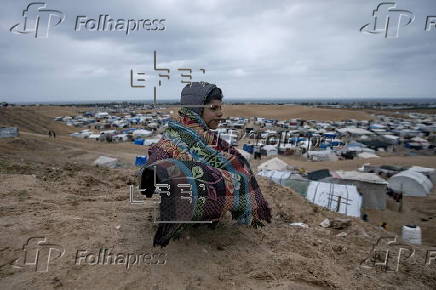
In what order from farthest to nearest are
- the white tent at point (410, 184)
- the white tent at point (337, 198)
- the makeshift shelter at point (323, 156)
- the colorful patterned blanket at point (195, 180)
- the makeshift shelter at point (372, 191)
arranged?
the makeshift shelter at point (323, 156) → the white tent at point (410, 184) → the makeshift shelter at point (372, 191) → the white tent at point (337, 198) → the colorful patterned blanket at point (195, 180)

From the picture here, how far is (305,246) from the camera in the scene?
157 inches

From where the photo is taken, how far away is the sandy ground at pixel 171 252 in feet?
8.80

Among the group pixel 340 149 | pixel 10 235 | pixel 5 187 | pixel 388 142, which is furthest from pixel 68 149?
pixel 388 142

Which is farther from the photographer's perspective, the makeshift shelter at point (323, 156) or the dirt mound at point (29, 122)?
the dirt mound at point (29, 122)

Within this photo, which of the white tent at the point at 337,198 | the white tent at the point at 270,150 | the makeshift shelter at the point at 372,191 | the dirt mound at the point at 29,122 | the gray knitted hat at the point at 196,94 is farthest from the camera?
the dirt mound at the point at 29,122

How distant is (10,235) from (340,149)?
34696 millimetres

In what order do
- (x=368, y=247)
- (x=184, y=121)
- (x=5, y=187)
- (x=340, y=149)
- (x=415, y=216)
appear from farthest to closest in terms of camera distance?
(x=340, y=149) → (x=415, y=216) → (x=5, y=187) → (x=368, y=247) → (x=184, y=121)

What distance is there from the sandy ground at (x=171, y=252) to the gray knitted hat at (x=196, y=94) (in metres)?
1.53

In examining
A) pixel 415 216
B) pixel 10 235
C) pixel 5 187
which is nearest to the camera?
pixel 10 235

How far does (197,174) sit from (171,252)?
886mm

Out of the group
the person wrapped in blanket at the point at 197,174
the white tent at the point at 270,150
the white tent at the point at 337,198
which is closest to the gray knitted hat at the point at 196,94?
the person wrapped in blanket at the point at 197,174

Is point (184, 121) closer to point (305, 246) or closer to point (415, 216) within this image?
point (305, 246)

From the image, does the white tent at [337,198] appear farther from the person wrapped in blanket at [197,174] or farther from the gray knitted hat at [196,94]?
the gray knitted hat at [196,94]

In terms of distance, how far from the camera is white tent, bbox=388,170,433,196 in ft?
59.8
